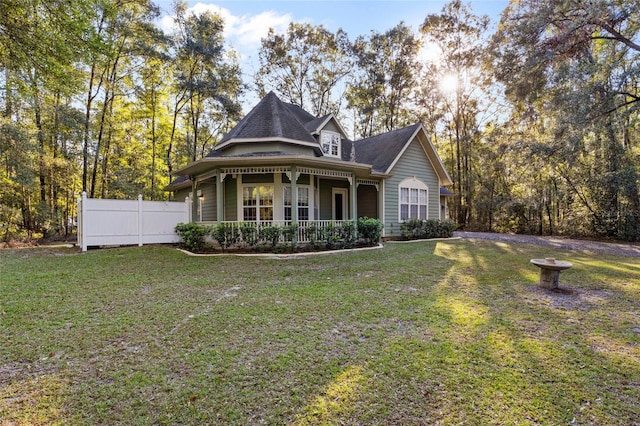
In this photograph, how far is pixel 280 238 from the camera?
10.5 metres

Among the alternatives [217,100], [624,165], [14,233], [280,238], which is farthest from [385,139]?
[14,233]

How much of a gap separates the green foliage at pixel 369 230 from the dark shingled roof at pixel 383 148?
11.3 ft

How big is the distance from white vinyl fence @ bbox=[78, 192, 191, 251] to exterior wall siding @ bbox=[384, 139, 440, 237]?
29.7 ft

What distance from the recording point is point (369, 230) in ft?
38.5

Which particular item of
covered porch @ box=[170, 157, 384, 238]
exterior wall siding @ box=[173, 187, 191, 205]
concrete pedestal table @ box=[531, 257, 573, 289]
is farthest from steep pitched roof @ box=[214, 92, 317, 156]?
concrete pedestal table @ box=[531, 257, 573, 289]

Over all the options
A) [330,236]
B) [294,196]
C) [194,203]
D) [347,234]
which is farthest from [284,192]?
[194,203]

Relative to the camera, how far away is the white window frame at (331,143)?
46.8ft

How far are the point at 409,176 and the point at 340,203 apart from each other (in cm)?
379

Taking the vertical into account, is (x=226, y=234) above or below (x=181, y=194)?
below

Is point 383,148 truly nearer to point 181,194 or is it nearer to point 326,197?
point 326,197

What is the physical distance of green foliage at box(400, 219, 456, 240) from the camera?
1458 cm

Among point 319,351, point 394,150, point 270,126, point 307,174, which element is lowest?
point 319,351

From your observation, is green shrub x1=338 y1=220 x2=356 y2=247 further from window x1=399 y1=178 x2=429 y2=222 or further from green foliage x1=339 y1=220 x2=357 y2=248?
window x1=399 y1=178 x2=429 y2=222

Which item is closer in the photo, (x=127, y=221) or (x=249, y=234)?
(x=249, y=234)
